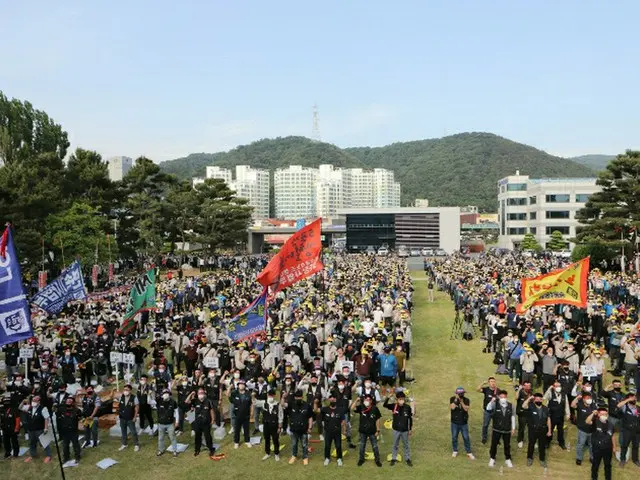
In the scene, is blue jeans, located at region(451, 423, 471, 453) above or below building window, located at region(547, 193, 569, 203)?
below

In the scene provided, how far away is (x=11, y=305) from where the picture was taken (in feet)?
32.1

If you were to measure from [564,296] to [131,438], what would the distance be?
1159cm

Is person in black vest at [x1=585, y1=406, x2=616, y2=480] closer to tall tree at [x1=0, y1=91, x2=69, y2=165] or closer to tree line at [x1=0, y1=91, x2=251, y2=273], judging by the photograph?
tree line at [x1=0, y1=91, x2=251, y2=273]

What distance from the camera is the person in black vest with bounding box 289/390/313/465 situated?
10016mm

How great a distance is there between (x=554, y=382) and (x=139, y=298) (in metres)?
11.8

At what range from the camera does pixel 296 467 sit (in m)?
10.0

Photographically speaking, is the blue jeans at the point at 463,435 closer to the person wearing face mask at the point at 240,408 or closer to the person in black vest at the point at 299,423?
the person in black vest at the point at 299,423

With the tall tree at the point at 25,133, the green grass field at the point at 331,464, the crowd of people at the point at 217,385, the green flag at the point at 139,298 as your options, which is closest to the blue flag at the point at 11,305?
the crowd of people at the point at 217,385

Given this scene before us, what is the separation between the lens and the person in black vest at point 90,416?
10918mm

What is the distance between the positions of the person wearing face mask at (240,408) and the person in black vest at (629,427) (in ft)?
22.1

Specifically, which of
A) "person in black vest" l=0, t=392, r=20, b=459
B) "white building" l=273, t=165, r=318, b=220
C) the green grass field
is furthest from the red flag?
"white building" l=273, t=165, r=318, b=220

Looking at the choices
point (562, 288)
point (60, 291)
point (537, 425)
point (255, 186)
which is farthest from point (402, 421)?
point (255, 186)

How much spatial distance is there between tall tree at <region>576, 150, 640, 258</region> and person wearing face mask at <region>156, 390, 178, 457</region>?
3638cm

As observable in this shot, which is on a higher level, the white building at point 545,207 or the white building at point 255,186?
the white building at point 255,186
